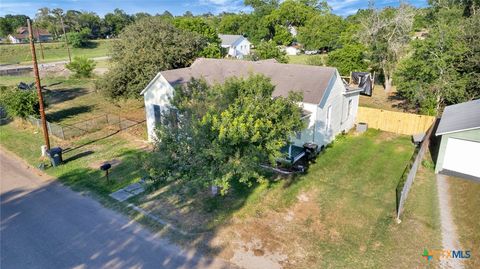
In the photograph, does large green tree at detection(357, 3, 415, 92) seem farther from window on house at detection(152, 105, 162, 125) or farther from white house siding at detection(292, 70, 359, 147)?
window on house at detection(152, 105, 162, 125)

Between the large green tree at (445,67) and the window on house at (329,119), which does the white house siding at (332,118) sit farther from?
the large green tree at (445,67)

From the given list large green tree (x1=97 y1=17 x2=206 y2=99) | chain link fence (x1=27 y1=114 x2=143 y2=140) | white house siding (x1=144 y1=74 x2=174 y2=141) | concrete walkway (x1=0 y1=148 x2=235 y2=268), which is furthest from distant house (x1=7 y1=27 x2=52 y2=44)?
concrete walkway (x1=0 y1=148 x2=235 y2=268)

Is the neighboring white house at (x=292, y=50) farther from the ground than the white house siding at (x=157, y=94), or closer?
farther from the ground

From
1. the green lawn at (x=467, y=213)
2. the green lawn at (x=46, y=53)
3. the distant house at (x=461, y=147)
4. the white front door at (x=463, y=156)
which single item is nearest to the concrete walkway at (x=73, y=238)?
the green lawn at (x=467, y=213)

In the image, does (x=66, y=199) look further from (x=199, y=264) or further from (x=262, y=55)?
(x=262, y=55)

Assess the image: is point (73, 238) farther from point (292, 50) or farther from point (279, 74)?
point (292, 50)

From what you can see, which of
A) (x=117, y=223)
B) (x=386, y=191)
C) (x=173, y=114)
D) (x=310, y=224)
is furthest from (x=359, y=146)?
(x=117, y=223)
